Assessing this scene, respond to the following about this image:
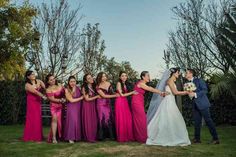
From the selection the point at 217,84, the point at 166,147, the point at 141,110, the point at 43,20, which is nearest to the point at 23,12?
the point at 43,20

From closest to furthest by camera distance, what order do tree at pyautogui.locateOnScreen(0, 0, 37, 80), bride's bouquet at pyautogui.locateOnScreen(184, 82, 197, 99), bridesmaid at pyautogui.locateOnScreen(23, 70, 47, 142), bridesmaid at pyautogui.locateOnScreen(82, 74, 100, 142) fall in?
bride's bouquet at pyautogui.locateOnScreen(184, 82, 197, 99), bridesmaid at pyautogui.locateOnScreen(82, 74, 100, 142), bridesmaid at pyautogui.locateOnScreen(23, 70, 47, 142), tree at pyautogui.locateOnScreen(0, 0, 37, 80)

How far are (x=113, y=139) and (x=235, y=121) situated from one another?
8.29 meters

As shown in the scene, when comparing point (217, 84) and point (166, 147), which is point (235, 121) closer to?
point (217, 84)

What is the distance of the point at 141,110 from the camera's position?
1145 centimetres

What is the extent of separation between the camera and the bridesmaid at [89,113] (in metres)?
11.6

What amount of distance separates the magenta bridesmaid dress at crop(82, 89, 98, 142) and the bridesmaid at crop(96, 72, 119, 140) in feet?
0.46

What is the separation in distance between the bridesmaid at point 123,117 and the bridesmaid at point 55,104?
1562mm

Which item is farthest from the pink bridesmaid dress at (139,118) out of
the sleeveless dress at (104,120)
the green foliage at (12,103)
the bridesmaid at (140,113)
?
the green foliage at (12,103)

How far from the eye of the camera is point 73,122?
452 inches

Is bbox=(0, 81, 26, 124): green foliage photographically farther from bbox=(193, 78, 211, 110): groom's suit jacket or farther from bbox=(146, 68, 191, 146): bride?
bbox=(193, 78, 211, 110): groom's suit jacket

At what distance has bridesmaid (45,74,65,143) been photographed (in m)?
11.5

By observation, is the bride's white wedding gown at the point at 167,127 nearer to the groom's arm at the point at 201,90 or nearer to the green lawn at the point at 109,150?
the green lawn at the point at 109,150

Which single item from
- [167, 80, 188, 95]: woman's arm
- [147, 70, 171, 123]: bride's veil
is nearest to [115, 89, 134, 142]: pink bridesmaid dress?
[147, 70, 171, 123]: bride's veil

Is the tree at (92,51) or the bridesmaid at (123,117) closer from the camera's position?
the bridesmaid at (123,117)
